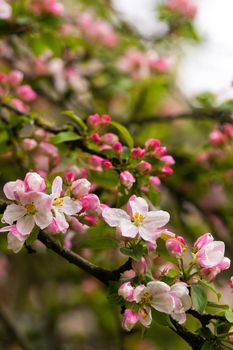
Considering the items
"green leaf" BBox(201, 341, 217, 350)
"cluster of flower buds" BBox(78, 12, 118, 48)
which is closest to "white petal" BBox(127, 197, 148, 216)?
"green leaf" BBox(201, 341, 217, 350)

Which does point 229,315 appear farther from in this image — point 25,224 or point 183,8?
point 183,8

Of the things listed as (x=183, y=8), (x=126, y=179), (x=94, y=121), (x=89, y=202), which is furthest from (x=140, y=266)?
(x=183, y=8)

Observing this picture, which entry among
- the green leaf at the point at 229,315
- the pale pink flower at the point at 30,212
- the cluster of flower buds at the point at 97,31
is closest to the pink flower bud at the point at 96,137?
the pale pink flower at the point at 30,212

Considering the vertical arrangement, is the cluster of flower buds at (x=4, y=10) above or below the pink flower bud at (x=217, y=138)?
above

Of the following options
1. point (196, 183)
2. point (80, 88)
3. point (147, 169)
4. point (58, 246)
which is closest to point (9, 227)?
point (58, 246)

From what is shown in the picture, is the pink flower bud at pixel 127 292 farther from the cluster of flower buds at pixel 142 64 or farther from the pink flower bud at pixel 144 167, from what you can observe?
the cluster of flower buds at pixel 142 64

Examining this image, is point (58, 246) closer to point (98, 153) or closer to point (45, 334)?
point (98, 153)

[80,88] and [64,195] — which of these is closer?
[64,195]
